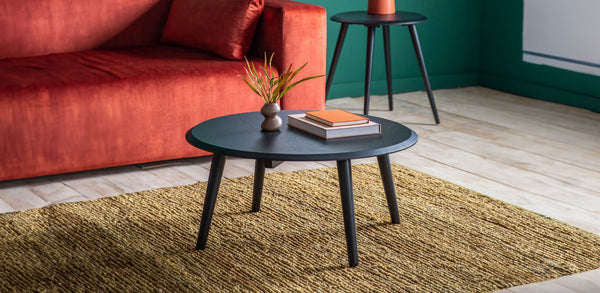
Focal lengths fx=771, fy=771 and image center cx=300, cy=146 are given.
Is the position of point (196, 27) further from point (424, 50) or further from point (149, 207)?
point (424, 50)

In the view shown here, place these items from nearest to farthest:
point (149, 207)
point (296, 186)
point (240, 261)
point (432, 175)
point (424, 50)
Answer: point (240, 261)
point (149, 207)
point (296, 186)
point (432, 175)
point (424, 50)

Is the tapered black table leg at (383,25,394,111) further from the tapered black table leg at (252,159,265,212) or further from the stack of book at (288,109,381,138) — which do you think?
the stack of book at (288,109,381,138)

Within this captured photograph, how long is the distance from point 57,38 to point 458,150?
1.81 meters

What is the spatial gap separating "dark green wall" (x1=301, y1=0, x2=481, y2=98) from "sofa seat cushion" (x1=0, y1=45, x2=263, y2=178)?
142 cm

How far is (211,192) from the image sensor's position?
2.13 m

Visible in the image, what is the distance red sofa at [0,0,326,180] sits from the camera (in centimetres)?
274

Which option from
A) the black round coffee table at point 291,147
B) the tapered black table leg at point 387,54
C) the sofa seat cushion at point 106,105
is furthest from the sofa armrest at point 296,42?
the black round coffee table at point 291,147

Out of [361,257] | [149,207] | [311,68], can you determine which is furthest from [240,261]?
[311,68]

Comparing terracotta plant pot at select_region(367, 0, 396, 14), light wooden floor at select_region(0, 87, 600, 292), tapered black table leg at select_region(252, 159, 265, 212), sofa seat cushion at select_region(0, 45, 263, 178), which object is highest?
terracotta plant pot at select_region(367, 0, 396, 14)

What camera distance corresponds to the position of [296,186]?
109 inches

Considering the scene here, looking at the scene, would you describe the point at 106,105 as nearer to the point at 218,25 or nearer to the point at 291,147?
the point at 218,25

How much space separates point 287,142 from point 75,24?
1694 millimetres

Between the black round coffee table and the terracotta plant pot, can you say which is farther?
the terracotta plant pot

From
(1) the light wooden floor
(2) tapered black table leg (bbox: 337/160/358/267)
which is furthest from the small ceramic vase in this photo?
(1) the light wooden floor
